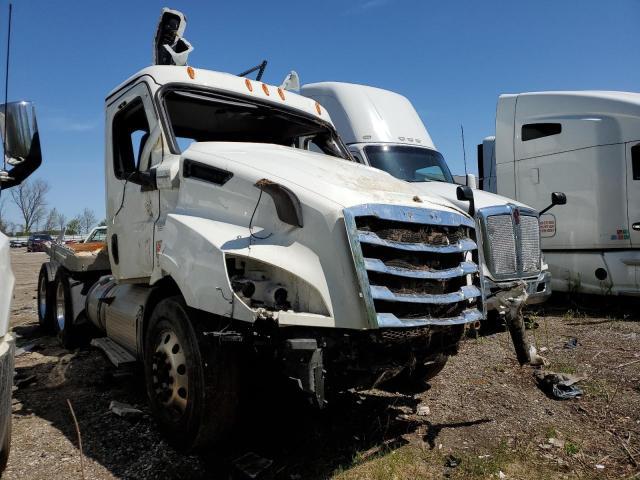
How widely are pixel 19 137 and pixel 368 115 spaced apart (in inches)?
247

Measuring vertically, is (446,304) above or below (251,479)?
above

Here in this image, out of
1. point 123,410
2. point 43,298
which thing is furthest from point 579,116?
point 43,298

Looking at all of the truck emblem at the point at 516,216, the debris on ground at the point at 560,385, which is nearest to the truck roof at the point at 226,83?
the truck emblem at the point at 516,216

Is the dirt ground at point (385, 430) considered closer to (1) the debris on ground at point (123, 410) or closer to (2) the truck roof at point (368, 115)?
(1) the debris on ground at point (123, 410)

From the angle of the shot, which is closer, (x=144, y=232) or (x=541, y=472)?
(x=541, y=472)

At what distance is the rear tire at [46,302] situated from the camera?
305 inches

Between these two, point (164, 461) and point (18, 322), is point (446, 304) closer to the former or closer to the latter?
point (164, 461)

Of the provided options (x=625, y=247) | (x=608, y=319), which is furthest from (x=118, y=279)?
(x=625, y=247)

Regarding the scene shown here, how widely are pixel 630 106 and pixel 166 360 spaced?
8.16 m

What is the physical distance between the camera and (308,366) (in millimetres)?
2775

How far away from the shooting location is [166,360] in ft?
11.8

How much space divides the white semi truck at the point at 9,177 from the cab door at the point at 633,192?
8.48m

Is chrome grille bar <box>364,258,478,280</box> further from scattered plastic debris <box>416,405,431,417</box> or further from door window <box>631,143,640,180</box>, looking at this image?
door window <box>631,143,640,180</box>

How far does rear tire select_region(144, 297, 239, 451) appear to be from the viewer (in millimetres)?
3217
